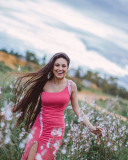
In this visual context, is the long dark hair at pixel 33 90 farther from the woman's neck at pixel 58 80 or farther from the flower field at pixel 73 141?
the flower field at pixel 73 141

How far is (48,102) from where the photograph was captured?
2.88 m

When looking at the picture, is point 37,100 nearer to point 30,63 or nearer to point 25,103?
point 25,103

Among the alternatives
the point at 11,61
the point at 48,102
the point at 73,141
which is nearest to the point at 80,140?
the point at 73,141

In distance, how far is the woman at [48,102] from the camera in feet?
8.85

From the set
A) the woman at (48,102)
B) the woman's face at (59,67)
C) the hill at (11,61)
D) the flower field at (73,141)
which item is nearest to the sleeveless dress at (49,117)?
the woman at (48,102)

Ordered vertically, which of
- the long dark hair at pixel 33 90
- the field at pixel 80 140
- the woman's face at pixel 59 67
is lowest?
the field at pixel 80 140

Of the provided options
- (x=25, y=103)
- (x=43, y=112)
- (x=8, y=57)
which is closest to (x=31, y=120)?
(x=25, y=103)

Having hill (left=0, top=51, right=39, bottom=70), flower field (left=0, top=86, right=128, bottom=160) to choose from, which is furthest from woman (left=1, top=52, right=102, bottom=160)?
hill (left=0, top=51, right=39, bottom=70)

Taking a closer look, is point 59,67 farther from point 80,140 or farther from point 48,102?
point 80,140

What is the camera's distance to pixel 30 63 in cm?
1578

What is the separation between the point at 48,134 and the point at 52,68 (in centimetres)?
99

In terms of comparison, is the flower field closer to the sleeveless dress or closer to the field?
the field

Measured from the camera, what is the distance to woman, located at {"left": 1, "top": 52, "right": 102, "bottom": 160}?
2.70 metres

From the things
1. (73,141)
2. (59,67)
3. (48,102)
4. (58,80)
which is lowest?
(73,141)
